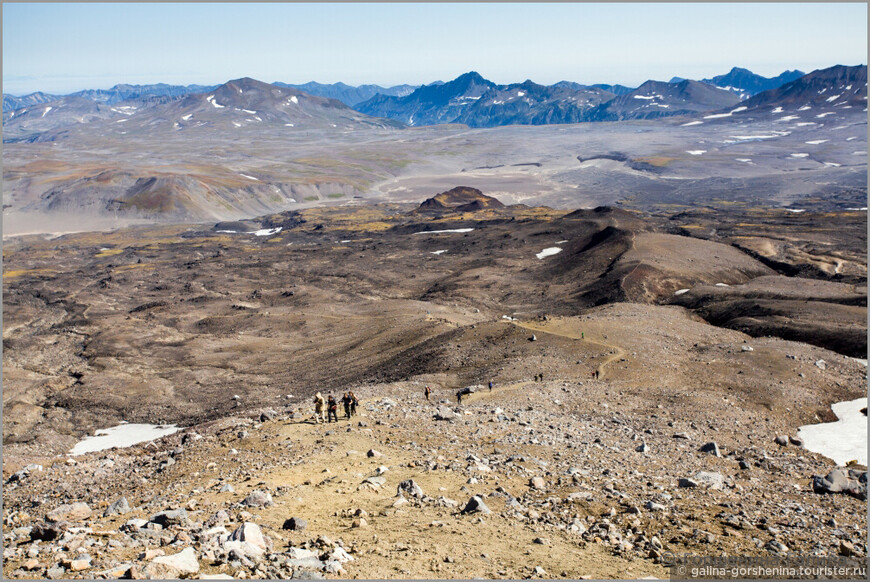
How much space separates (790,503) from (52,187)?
19086 centimetres

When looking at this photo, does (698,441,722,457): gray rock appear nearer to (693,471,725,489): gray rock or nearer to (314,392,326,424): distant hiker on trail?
(693,471,725,489): gray rock

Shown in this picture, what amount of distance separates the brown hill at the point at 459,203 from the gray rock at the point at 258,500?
12502 cm

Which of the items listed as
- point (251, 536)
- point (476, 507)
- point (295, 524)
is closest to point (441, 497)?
point (476, 507)

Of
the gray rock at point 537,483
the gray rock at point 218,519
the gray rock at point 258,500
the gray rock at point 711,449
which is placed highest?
the gray rock at point 218,519

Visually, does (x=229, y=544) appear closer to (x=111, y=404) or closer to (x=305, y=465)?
(x=305, y=465)

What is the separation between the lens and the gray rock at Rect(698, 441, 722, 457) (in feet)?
69.9

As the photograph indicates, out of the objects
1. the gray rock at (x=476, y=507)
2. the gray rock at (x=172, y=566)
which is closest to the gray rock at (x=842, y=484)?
the gray rock at (x=476, y=507)

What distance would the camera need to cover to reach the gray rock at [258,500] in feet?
45.5

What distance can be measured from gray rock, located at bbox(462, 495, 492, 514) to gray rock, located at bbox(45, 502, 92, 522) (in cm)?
881

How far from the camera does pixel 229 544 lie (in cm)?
1114

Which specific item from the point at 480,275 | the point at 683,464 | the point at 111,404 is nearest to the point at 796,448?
the point at 683,464

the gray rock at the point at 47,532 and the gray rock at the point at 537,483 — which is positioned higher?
A: the gray rock at the point at 47,532

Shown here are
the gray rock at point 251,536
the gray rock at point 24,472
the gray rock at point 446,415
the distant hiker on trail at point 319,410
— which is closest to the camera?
the gray rock at point 251,536

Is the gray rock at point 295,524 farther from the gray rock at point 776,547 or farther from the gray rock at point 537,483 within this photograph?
the gray rock at point 776,547
